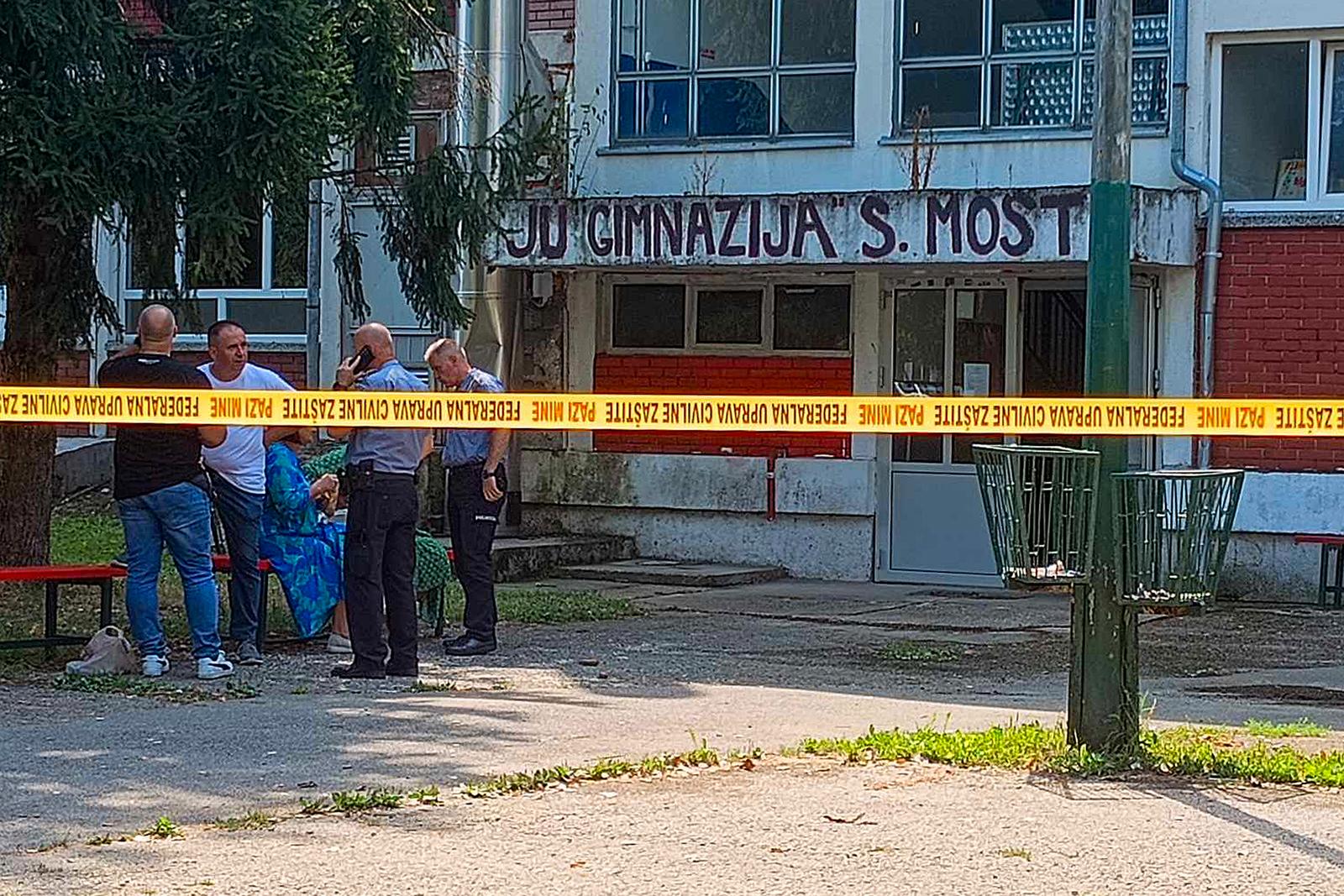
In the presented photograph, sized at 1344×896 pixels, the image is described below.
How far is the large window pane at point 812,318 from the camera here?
18.1m

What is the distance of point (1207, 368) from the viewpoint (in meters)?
16.5

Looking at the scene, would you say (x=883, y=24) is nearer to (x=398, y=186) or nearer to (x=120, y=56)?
(x=398, y=186)

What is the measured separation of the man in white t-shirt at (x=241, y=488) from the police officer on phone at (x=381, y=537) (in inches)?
21.6

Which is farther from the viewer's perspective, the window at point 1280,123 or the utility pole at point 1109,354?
the window at point 1280,123

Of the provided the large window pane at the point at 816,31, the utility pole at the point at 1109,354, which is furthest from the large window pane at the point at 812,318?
the utility pole at the point at 1109,354

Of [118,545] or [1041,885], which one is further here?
[118,545]

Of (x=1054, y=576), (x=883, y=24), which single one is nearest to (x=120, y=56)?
(x=1054, y=576)

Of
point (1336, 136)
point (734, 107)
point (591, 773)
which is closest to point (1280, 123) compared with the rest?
point (1336, 136)

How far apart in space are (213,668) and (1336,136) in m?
9.98

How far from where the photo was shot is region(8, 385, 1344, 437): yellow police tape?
28.4 ft

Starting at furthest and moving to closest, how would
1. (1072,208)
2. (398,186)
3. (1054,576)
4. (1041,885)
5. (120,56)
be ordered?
(1072,208)
(398,186)
(120,56)
(1054,576)
(1041,885)

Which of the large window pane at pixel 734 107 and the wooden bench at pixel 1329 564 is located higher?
the large window pane at pixel 734 107

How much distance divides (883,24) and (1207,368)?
12.7ft

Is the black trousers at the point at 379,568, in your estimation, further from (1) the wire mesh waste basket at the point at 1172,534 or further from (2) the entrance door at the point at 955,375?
(2) the entrance door at the point at 955,375
